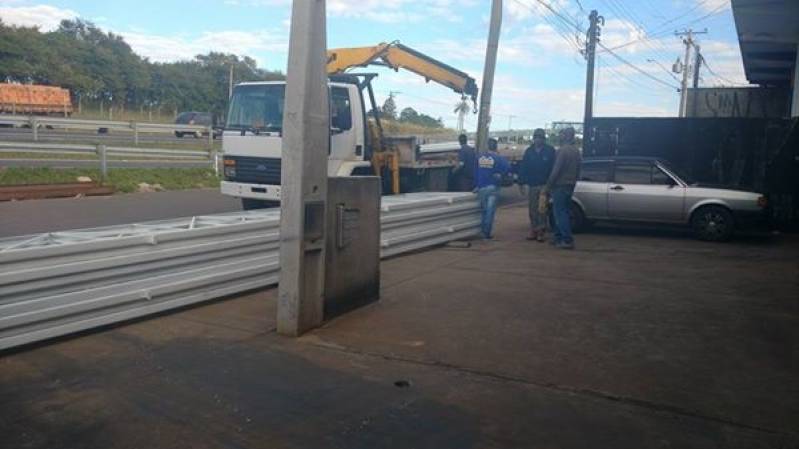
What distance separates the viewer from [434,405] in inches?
168

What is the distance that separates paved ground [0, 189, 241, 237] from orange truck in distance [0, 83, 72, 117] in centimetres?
3414

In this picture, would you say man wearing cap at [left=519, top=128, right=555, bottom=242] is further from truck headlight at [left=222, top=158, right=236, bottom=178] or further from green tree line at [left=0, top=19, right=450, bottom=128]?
green tree line at [left=0, top=19, right=450, bottom=128]

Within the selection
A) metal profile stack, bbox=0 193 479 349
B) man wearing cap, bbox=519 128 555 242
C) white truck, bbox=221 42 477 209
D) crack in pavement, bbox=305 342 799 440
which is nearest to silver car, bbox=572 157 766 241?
man wearing cap, bbox=519 128 555 242

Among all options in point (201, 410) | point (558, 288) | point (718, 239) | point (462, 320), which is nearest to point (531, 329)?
point (462, 320)

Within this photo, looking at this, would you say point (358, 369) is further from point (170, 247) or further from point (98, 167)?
point (98, 167)

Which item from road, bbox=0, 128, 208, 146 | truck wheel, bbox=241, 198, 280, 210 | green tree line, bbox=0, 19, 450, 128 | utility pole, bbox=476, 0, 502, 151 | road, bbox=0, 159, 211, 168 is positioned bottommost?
truck wheel, bbox=241, 198, 280, 210

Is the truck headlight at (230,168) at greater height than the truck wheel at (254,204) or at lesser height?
greater

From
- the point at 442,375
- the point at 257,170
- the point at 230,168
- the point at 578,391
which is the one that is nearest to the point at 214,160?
the point at 230,168

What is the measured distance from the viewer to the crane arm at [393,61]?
15859 millimetres

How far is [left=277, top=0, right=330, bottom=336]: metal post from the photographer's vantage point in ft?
18.3

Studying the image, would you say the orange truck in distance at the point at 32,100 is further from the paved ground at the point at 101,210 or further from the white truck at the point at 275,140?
the white truck at the point at 275,140

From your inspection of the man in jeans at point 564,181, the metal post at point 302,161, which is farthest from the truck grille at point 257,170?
the metal post at point 302,161

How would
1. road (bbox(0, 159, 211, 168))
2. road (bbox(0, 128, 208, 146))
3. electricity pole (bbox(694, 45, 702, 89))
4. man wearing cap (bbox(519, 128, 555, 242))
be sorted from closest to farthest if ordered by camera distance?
man wearing cap (bbox(519, 128, 555, 242)) < road (bbox(0, 159, 211, 168)) < road (bbox(0, 128, 208, 146)) < electricity pole (bbox(694, 45, 702, 89))

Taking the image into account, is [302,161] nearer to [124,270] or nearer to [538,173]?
[124,270]
